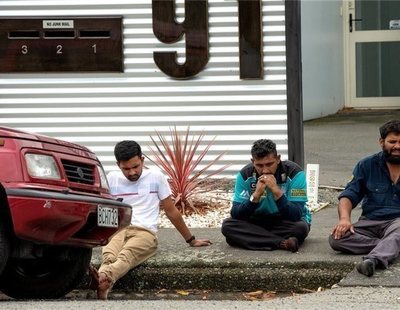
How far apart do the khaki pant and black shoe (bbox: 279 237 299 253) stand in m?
1.00

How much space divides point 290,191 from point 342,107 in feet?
37.8

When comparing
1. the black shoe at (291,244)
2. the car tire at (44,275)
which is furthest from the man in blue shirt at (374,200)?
the car tire at (44,275)

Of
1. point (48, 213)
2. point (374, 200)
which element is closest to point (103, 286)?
point (48, 213)

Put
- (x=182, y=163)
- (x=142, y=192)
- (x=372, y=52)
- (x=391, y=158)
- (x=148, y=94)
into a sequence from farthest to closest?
1. (x=372, y=52)
2. (x=148, y=94)
3. (x=182, y=163)
4. (x=142, y=192)
5. (x=391, y=158)

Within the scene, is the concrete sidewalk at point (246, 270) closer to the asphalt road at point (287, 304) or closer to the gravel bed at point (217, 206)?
the asphalt road at point (287, 304)

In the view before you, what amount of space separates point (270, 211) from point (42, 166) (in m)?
2.36

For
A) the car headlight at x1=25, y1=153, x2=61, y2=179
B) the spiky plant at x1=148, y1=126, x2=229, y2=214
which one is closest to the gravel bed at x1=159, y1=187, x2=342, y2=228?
the spiky plant at x1=148, y1=126, x2=229, y2=214

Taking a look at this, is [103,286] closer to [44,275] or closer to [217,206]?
[44,275]

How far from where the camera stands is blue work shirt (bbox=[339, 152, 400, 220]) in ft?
23.8

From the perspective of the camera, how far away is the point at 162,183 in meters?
7.45

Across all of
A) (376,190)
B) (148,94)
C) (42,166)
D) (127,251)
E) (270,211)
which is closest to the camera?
(42,166)

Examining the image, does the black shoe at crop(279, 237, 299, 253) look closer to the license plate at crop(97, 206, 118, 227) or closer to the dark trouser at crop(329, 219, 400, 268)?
the dark trouser at crop(329, 219, 400, 268)

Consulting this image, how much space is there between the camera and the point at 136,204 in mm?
7426

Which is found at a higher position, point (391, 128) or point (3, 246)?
point (391, 128)
